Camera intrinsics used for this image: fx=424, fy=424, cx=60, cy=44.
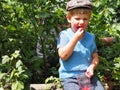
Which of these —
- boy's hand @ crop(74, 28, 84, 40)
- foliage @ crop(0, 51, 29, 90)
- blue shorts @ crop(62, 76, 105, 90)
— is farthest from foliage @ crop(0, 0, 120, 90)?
boy's hand @ crop(74, 28, 84, 40)

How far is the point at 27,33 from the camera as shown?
4.72 metres

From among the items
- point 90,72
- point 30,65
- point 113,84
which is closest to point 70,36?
point 90,72

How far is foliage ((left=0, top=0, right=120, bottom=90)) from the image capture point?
15.0 feet

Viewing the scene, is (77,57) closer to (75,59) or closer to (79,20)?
(75,59)

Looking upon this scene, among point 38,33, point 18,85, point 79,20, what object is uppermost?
point 79,20

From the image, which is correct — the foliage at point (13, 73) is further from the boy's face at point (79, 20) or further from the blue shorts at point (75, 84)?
the boy's face at point (79, 20)

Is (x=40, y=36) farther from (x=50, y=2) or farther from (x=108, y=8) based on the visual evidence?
(x=108, y=8)

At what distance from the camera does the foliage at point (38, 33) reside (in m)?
4.59

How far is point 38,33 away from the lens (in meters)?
4.63

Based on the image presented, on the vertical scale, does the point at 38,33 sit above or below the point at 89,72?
above

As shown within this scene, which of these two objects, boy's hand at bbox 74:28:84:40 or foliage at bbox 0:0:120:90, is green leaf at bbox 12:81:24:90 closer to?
foliage at bbox 0:0:120:90

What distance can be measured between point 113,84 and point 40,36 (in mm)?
1015

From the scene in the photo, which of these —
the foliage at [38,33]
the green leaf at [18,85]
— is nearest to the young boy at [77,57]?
the green leaf at [18,85]

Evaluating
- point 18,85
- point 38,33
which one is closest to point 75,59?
point 18,85
